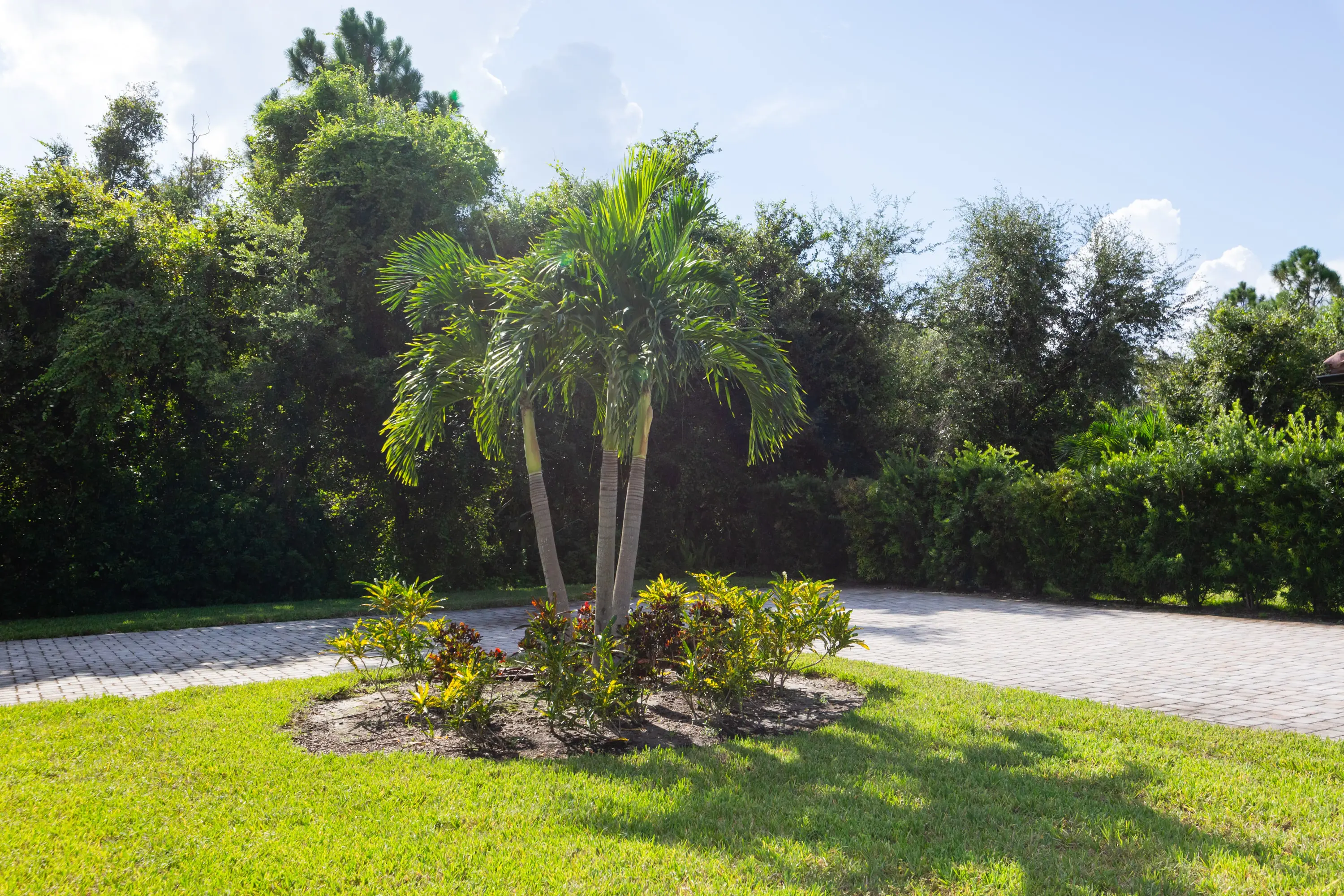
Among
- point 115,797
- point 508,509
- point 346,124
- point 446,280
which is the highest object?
point 346,124

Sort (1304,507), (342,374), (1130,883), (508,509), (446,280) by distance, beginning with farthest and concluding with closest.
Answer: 1. (508,509)
2. (342,374)
3. (1304,507)
4. (446,280)
5. (1130,883)

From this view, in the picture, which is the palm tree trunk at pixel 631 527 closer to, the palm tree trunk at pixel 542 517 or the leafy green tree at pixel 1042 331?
the palm tree trunk at pixel 542 517

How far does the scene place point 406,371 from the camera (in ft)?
47.2

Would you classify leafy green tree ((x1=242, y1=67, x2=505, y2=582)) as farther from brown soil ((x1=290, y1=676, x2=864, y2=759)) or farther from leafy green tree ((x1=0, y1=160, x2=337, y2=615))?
brown soil ((x1=290, y1=676, x2=864, y2=759))

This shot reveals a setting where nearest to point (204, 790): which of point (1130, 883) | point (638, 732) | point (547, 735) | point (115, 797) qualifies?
point (115, 797)

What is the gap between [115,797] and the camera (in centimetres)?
419

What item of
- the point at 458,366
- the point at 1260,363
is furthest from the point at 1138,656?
the point at 1260,363

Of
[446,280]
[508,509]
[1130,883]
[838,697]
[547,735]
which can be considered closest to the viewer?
[1130,883]

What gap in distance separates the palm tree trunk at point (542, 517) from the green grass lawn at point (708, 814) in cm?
233

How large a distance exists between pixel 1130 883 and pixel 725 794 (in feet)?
5.93

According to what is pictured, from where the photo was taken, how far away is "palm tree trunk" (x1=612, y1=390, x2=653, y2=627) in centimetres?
645

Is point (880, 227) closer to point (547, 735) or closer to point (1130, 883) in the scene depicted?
point (547, 735)

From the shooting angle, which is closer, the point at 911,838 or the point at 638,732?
the point at 911,838

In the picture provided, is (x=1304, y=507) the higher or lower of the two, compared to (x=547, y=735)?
higher
